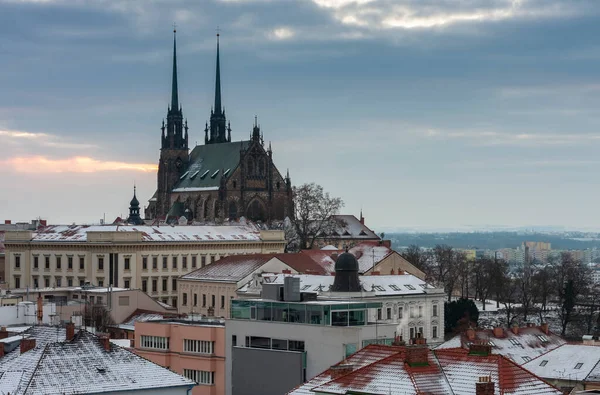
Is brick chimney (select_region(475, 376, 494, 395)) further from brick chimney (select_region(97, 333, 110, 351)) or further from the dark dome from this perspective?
the dark dome

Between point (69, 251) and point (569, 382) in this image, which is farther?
point (69, 251)

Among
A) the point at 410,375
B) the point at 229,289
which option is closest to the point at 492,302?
the point at 229,289

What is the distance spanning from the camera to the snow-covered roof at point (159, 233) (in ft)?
483

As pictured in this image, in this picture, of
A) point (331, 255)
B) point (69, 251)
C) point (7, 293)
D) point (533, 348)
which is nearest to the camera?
point (533, 348)

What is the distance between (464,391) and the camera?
46.7 meters

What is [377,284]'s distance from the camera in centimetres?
10819

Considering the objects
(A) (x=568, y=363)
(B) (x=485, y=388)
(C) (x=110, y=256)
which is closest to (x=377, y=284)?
(A) (x=568, y=363)

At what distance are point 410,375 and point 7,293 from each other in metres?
74.4

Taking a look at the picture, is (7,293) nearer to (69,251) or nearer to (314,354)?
(69,251)

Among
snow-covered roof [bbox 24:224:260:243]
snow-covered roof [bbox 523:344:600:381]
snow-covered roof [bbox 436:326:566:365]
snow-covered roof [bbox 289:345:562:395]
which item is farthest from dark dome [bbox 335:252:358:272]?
snow-covered roof [bbox 289:345:562:395]

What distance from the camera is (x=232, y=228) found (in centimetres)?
15812

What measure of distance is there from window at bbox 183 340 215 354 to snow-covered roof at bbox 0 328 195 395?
Result: 14.0 metres

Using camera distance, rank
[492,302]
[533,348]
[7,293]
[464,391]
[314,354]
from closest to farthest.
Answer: [464,391]
[314,354]
[533,348]
[7,293]
[492,302]

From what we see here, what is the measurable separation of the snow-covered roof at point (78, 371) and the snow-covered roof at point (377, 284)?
46196 millimetres
